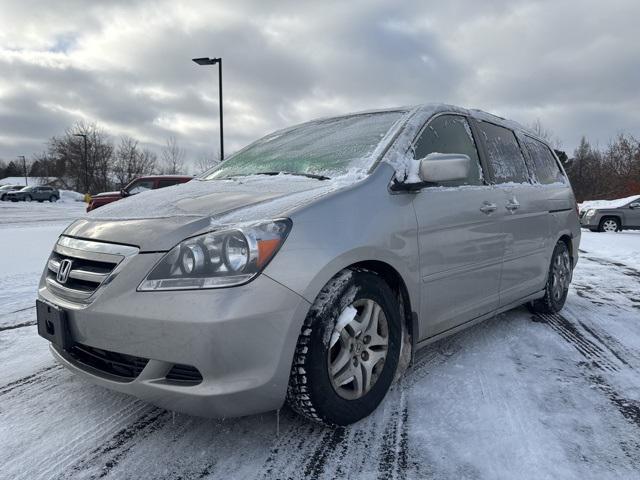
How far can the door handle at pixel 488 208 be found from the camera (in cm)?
298

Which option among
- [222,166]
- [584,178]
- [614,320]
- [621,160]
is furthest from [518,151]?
[584,178]

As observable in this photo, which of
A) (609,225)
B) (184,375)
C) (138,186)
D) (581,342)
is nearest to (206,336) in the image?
(184,375)

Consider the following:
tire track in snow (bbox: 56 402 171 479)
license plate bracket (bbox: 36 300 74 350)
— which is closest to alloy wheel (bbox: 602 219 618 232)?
tire track in snow (bbox: 56 402 171 479)

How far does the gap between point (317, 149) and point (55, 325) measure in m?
1.73

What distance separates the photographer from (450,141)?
3.05 metres

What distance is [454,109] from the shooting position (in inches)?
127

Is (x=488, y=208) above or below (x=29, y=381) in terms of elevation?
above

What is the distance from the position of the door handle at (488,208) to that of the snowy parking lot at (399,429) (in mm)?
971

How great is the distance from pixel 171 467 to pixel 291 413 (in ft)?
A: 2.10

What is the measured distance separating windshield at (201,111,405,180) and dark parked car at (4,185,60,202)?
44.7 m

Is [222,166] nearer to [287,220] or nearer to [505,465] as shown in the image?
[287,220]

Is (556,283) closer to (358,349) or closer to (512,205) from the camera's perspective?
(512,205)

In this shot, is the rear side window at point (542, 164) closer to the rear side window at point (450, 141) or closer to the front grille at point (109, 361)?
the rear side window at point (450, 141)

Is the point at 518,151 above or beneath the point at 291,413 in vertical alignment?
above
